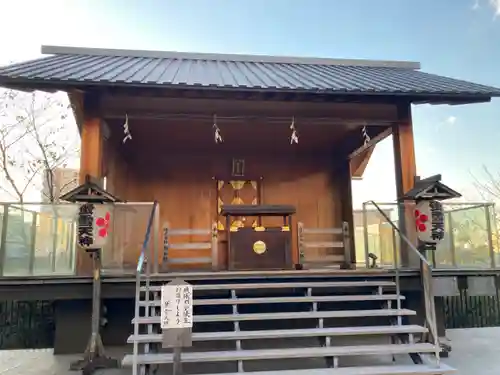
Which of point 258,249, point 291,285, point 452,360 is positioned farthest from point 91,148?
point 452,360

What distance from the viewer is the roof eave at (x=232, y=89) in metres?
5.89

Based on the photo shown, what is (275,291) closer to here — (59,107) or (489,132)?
(59,107)

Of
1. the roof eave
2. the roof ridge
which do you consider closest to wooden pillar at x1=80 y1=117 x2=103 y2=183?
the roof eave

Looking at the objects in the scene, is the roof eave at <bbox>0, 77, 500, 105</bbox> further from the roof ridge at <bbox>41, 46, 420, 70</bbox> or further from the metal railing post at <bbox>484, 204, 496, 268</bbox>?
the roof ridge at <bbox>41, 46, 420, 70</bbox>

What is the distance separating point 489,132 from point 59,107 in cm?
2114

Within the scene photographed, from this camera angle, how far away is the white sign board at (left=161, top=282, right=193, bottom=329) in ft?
12.4

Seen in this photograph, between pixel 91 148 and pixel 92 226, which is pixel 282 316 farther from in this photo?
pixel 91 148

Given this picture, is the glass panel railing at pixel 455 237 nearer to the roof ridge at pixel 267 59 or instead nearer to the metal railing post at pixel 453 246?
the metal railing post at pixel 453 246

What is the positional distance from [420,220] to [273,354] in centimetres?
292

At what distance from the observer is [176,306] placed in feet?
12.5

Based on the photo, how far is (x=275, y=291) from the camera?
5.74 m

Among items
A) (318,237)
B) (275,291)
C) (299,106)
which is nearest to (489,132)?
(318,237)

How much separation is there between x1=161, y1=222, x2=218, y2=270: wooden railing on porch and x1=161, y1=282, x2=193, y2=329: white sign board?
2817mm

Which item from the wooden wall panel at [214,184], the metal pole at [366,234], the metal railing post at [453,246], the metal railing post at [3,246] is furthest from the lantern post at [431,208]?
the metal railing post at [3,246]
